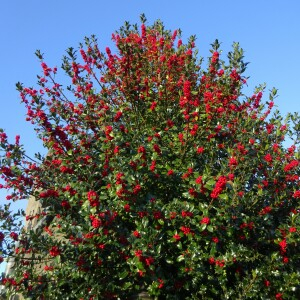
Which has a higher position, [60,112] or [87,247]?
[60,112]

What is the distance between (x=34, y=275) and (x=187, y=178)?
2.97m

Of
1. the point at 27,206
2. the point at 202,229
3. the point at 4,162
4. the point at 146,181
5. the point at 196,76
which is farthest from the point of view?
the point at 27,206

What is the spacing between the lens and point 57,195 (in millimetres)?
6418

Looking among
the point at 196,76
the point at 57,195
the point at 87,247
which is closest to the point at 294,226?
the point at 87,247

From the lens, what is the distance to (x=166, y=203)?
21.6 ft

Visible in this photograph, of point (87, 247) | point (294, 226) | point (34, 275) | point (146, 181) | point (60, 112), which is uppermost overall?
point (60, 112)

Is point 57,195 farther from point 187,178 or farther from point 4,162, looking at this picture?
point 187,178

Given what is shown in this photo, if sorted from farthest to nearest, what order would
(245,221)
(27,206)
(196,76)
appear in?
(27,206) → (196,76) → (245,221)

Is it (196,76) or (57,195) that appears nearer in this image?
(57,195)

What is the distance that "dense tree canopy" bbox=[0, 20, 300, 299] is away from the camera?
17.6 feet

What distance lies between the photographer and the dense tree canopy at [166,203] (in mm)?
5379

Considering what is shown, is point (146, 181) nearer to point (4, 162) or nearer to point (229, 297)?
point (229, 297)

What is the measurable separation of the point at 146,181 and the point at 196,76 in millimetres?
4020

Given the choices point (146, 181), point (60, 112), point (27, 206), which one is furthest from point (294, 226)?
point (27, 206)
